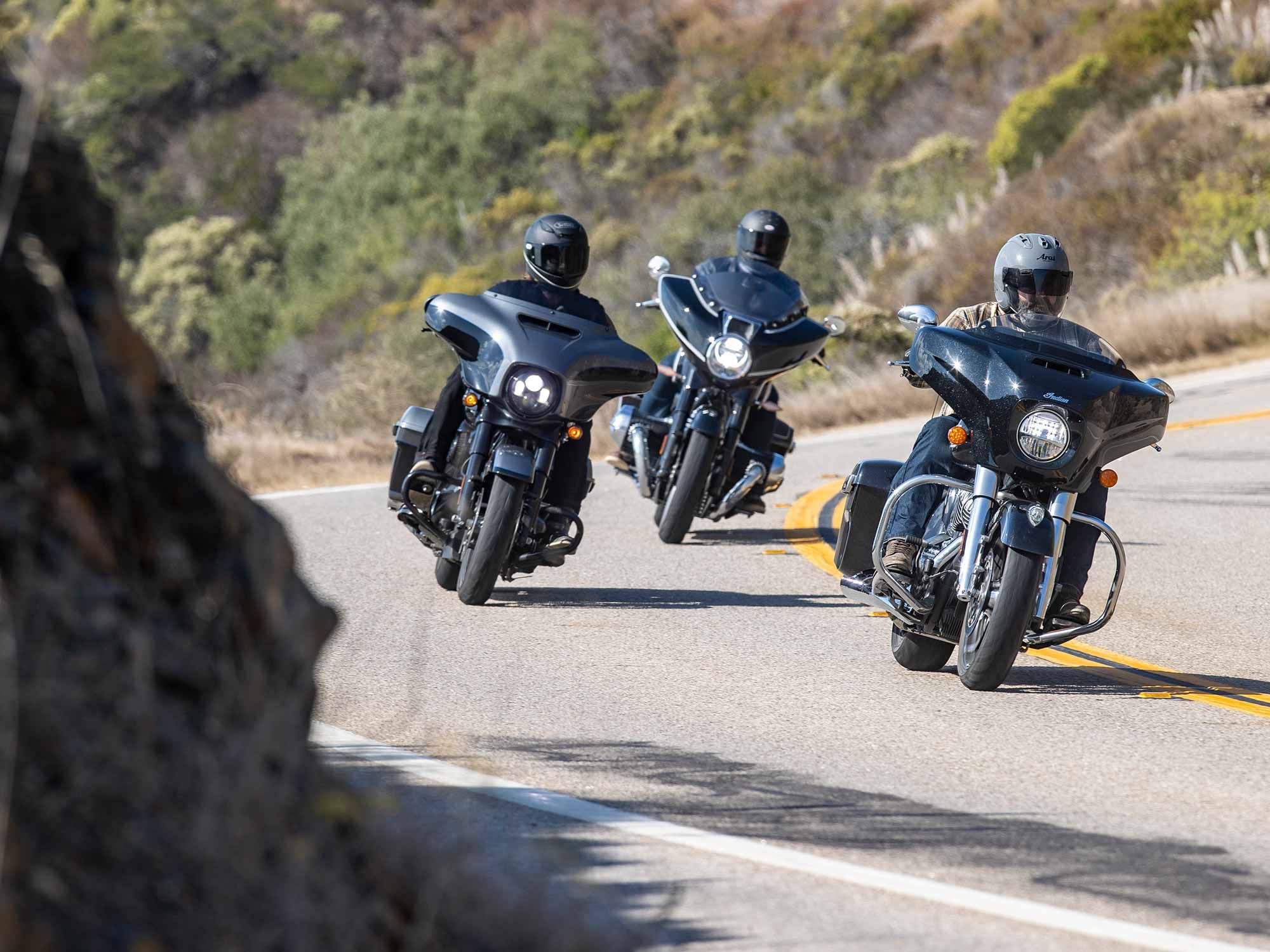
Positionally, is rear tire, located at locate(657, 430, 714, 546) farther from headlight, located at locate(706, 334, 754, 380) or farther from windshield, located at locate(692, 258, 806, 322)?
windshield, located at locate(692, 258, 806, 322)

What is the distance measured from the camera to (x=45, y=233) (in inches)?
130

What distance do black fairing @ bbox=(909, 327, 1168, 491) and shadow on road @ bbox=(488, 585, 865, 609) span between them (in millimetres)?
2556

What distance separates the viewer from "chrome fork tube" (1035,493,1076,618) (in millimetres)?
7273

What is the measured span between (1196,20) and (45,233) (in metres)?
41.8

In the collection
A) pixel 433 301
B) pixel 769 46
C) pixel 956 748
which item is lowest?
pixel 956 748

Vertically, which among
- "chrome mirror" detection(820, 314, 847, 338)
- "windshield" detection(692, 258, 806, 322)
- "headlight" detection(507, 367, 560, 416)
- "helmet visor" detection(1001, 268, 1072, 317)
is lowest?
"headlight" detection(507, 367, 560, 416)

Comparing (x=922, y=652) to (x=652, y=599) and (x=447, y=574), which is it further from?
(x=447, y=574)

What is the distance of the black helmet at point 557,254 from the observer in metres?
9.99

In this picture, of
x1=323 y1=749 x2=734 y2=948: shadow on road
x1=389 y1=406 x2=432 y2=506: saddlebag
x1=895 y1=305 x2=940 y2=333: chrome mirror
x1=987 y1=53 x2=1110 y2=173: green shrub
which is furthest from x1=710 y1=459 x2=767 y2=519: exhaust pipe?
x1=987 y1=53 x2=1110 y2=173: green shrub

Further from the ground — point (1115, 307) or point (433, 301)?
point (1115, 307)

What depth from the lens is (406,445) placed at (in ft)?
32.7

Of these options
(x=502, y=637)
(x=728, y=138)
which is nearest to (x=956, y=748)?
(x=502, y=637)

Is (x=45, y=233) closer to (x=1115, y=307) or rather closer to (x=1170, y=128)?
(x=1115, y=307)

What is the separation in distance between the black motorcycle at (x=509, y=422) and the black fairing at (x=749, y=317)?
222 centimetres
